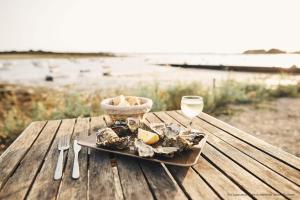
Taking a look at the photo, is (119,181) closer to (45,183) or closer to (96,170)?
(96,170)

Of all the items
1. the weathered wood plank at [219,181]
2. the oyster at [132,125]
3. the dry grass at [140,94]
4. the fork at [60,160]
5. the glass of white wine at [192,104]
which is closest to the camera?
the weathered wood plank at [219,181]

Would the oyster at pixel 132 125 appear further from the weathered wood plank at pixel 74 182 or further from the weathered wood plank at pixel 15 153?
the weathered wood plank at pixel 15 153

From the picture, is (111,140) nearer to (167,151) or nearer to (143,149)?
(143,149)

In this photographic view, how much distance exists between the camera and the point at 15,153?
1803 mm

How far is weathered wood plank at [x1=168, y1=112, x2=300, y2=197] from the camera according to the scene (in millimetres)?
1254

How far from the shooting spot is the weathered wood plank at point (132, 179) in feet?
4.00

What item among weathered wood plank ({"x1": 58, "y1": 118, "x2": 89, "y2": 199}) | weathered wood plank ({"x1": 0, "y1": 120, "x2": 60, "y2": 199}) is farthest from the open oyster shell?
weathered wood plank ({"x1": 0, "y1": 120, "x2": 60, "y2": 199})

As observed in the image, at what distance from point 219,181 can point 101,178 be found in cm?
57

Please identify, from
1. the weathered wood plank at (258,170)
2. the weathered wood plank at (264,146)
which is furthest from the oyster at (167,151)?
the weathered wood plank at (264,146)

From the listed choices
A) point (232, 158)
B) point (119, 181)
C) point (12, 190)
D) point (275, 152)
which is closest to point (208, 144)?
point (232, 158)

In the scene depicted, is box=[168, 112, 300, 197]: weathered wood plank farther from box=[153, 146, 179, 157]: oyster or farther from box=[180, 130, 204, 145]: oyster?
box=[153, 146, 179, 157]: oyster

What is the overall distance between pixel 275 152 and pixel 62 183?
1237 mm

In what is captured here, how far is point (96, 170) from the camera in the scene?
1478mm

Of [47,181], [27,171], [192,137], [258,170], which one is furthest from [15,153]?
[258,170]
